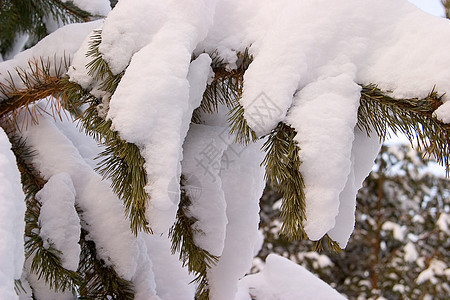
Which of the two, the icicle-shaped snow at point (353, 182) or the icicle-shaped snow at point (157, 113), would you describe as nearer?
the icicle-shaped snow at point (157, 113)

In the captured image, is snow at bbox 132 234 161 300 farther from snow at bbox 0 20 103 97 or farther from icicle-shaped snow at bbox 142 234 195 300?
snow at bbox 0 20 103 97

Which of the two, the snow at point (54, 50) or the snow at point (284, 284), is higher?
the snow at point (54, 50)

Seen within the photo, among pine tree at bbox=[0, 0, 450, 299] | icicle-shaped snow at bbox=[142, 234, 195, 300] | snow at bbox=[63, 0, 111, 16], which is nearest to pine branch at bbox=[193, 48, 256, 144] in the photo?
pine tree at bbox=[0, 0, 450, 299]

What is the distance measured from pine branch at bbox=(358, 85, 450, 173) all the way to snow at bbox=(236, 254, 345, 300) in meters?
0.85

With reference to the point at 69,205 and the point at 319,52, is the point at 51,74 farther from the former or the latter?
the point at 319,52

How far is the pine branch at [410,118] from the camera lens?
884 mm

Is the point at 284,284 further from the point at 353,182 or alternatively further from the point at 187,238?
the point at 353,182

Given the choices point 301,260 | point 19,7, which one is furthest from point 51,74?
point 301,260

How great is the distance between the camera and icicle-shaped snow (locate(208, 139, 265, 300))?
1210 millimetres

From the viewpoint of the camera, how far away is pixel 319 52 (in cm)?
99

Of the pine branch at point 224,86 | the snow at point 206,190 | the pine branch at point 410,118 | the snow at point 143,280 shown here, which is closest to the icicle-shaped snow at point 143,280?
the snow at point 143,280

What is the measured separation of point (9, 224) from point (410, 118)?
31.6 inches

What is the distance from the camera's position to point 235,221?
1218 millimetres

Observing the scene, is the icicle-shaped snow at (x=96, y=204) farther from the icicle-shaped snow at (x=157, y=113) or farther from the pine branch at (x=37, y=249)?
the icicle-shaped snow at (x=157, y=113)
